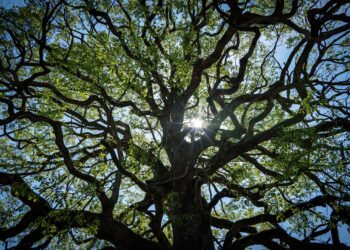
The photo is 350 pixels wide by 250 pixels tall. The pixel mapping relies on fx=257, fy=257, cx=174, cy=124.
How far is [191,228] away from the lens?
26.5ft

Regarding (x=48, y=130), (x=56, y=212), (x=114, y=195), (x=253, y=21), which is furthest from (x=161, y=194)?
(x=48, y=130)

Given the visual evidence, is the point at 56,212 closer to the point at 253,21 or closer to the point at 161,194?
the point at 161,194

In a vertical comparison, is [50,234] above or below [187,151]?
below

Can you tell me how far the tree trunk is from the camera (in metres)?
7.74

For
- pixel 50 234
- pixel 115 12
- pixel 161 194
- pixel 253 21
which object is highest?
pixel 115 12

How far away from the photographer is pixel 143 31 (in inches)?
416

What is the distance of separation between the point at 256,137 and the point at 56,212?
19.3 feet

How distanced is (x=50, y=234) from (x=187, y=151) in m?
5.04

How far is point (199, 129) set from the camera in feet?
33.5

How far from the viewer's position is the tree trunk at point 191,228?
7.74 metres

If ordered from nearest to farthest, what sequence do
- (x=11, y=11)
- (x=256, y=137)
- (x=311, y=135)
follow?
(x=311, y=135)
(x=256, y=137)
(x=11, y=11)

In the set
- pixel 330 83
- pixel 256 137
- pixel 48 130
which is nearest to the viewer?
pixel 256 137

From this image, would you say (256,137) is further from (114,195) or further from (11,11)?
(11,11)

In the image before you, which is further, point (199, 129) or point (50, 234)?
point (199, 129)
